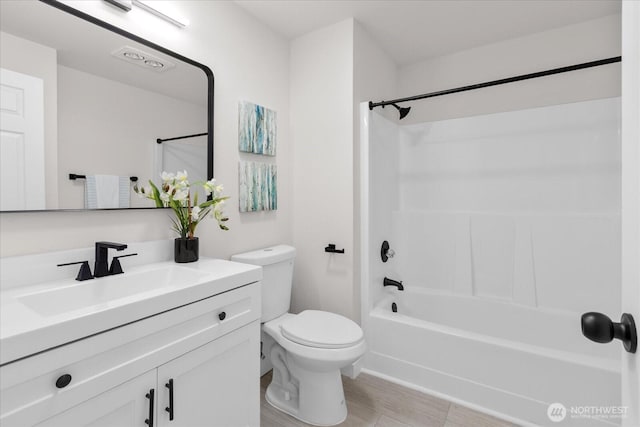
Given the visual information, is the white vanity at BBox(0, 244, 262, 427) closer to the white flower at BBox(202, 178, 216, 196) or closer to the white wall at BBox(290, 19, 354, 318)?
the white flower at BBox(202, 178, 216, 196)

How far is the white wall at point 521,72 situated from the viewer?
223 cm

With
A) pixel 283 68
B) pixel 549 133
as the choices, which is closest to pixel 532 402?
pixel 549 133

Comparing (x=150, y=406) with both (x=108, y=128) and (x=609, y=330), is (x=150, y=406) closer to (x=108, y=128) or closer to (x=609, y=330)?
(x=108, y=128)

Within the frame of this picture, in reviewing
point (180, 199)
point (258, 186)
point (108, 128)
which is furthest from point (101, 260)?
point (258, 186)

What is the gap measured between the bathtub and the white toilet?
0.49 metres

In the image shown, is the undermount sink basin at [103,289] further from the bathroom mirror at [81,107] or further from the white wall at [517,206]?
the white wall at [517,206]

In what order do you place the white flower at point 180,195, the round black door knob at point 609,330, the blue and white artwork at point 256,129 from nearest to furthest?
the round black door knob at point 609,330
the white flower at point 180,195
the blue and white artwork at point 256,129

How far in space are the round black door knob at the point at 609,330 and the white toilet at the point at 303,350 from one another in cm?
119

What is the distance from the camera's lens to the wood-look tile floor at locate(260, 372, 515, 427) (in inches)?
67.7

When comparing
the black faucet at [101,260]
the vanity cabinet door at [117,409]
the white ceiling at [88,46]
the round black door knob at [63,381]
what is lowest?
the vanity cabinet door at [117,409]

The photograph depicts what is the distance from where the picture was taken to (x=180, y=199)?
157 centimetres

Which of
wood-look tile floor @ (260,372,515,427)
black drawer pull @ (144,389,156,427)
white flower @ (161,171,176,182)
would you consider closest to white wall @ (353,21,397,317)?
wood-look tile floor @ (260,372,515,427)

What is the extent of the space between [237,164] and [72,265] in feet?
3.29

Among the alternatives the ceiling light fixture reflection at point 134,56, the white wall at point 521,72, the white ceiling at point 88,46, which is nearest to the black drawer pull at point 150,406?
the white ceiling at point 88,46
